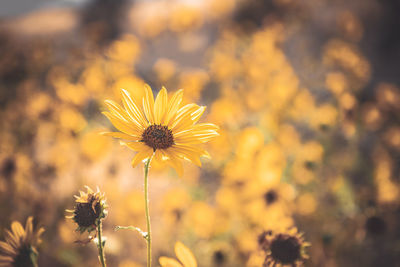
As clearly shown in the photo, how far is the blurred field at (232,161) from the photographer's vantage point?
2.38 m

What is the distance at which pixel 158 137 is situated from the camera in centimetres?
100

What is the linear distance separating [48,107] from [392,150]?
4706 millimetres

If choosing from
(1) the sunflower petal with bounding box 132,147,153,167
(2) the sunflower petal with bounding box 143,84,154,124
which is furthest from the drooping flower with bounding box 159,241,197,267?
(2) the sunflower petal with bounding box 143,84,154,124

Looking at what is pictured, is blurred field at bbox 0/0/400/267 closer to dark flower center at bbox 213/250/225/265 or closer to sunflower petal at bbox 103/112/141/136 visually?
dark flower center at bbox 213/250/225/265

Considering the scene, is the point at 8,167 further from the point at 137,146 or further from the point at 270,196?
the point at 270,196

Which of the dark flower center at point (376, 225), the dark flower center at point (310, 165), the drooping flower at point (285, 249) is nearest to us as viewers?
the drooping flower at point (285, 249)

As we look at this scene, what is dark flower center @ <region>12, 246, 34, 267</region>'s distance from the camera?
900 millimetres

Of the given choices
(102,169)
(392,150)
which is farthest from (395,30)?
(102,169)

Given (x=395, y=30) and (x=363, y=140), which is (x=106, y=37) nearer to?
(x=363, y=140)

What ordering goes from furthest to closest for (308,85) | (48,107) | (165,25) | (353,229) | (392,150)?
(165,25)
(308,85)
(392,150)
(48,107)
(353,229)

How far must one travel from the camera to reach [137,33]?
25.1ft

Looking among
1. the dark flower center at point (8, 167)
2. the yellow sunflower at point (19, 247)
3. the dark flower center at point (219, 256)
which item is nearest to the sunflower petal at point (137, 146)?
the yellow sunflower at point (19, 247)

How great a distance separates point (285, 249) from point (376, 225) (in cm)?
154

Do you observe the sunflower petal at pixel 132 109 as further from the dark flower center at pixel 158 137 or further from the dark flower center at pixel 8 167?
the dark flower center at pixel 8 167
